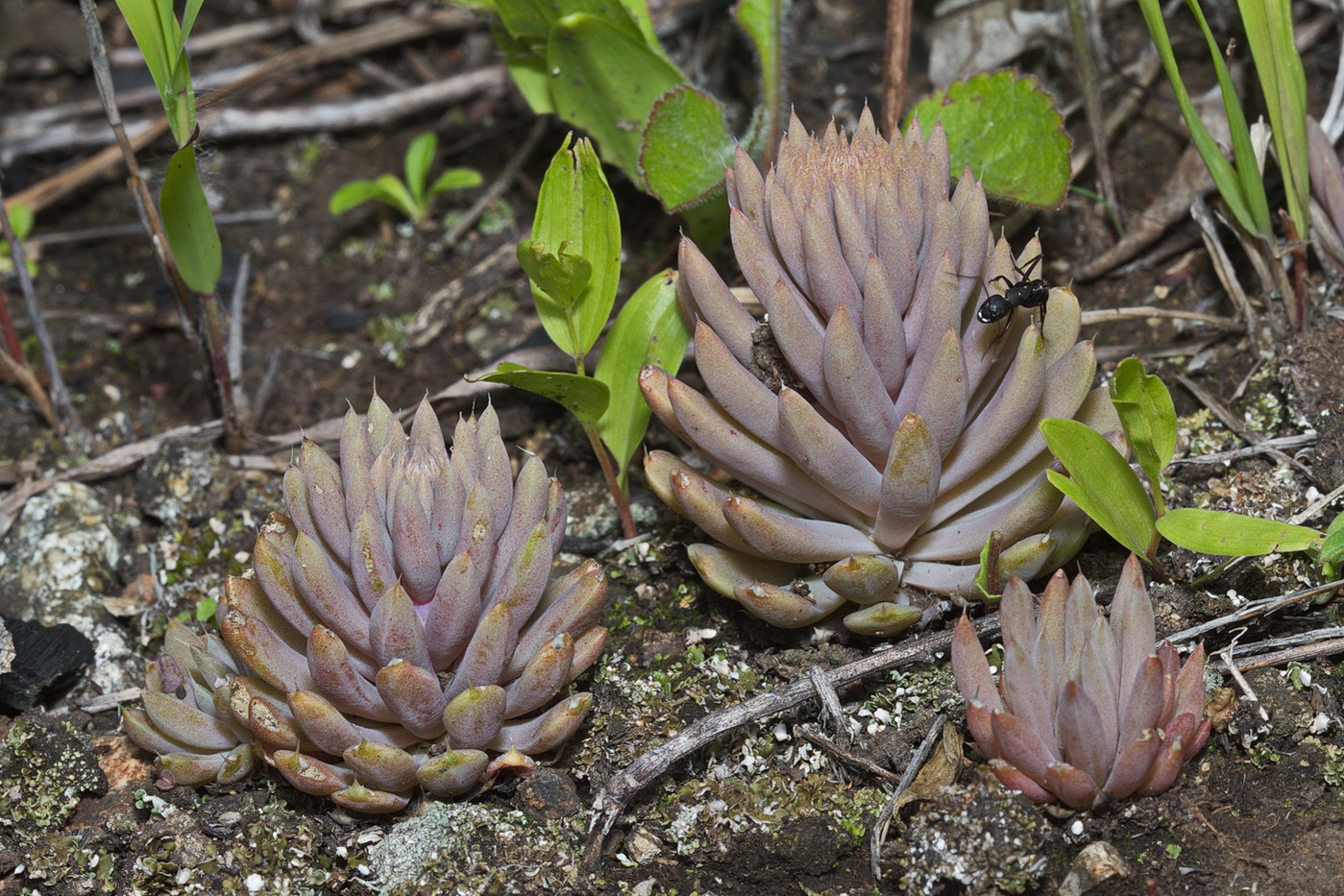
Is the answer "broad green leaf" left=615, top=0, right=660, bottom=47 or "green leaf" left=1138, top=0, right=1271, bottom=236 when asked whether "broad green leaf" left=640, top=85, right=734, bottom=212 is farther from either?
"green leaf" left=1138, top=0, right=1271, bottom=236

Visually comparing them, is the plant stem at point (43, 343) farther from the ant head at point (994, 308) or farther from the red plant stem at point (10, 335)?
the ant head at point (994, 308)

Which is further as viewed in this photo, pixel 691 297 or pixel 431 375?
pixel 431 375

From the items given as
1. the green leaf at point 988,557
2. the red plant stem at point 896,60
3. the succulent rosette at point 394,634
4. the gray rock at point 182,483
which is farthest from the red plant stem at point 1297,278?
the gray rock at point 182,483

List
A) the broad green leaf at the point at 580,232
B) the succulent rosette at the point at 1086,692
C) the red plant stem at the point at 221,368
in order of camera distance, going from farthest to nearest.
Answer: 1. the red plant stem at the point at 221,368
2. the broad green leaf at the point at 580,232
3. the succulent rosette at the point at 1086,692

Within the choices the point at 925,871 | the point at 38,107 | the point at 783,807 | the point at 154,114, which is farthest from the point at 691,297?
the point at 38,107

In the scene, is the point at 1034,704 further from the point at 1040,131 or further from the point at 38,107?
the point at 38,107

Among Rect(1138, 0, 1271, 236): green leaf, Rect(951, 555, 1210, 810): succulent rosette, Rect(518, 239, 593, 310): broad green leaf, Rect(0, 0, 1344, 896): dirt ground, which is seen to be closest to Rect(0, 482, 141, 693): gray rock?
Rect(0, 0, 1344, 896): dirt ground
